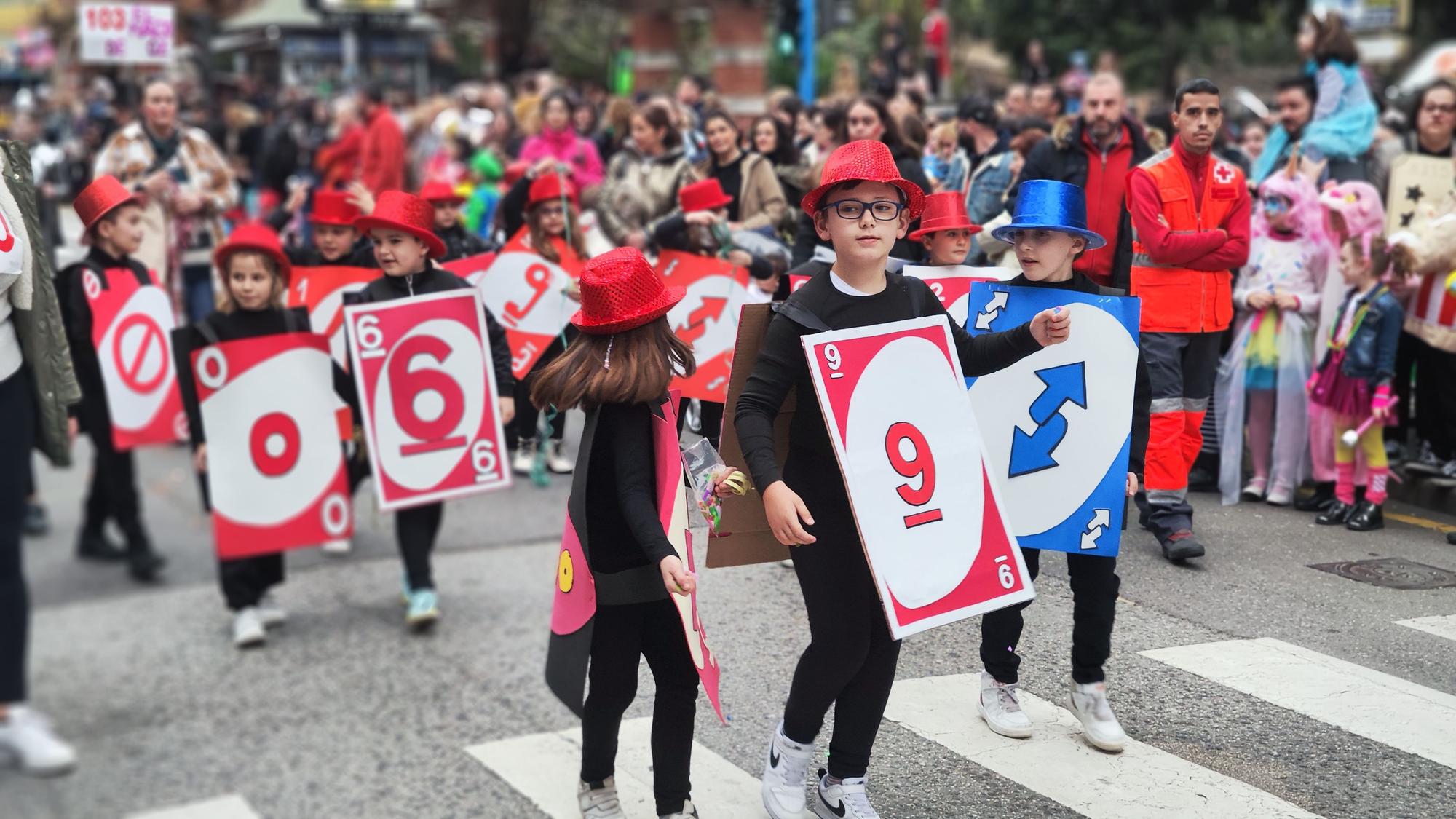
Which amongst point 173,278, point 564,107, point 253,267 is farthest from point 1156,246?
point 564,107

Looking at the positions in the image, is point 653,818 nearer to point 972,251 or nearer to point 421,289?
point 421,289

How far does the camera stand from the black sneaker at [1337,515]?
541 cm

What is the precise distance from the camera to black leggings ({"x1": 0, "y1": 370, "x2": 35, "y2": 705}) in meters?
1.47

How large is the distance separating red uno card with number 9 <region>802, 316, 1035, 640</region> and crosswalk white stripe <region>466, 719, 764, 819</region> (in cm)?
103

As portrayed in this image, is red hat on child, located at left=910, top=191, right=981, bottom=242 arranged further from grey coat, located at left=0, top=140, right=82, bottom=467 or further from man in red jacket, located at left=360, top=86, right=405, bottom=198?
man in red jacket, located at left=360, top=86, right=405, bottom=198

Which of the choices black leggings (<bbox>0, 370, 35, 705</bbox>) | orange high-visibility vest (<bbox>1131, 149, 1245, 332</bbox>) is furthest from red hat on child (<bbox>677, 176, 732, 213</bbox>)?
black leggings (<bbox>0, 370, 35, 705</bbox>)

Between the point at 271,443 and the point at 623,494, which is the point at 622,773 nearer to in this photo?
the point at 623,494

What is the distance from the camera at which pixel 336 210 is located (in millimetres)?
6828

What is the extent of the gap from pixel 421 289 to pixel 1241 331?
142 inches

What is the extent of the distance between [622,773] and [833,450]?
1.69m

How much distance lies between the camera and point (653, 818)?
14.1ft

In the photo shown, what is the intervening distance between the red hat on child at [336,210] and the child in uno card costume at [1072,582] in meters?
3.84

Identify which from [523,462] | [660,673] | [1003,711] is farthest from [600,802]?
[523,462]

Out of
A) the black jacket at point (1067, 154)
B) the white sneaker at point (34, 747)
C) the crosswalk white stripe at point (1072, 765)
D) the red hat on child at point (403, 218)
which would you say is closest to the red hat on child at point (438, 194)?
the red hat on child at point (403, 218)
